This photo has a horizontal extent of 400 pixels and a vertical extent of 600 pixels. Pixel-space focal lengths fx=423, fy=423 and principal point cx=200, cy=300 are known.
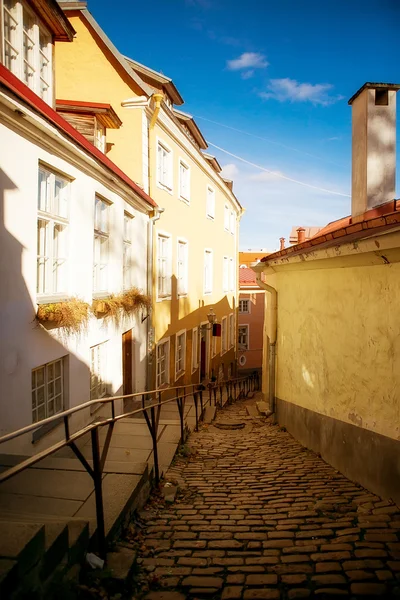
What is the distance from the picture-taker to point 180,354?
613 inches

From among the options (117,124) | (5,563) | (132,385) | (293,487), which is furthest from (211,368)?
(5,563)

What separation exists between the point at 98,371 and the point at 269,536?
18.2 feet

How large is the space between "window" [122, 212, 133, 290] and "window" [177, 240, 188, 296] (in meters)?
4.51

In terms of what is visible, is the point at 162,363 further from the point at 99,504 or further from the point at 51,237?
the point at 99,504

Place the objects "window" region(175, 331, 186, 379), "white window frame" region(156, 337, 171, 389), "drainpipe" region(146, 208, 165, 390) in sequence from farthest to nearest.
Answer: "window" region(175, 331, 186, 379)
"white window frame" region(156, 337, 171, 389)
"drainpipe" region(146, 208, 165, 390)

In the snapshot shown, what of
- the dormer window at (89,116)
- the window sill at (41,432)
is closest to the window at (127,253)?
the dormer window at (89,116)

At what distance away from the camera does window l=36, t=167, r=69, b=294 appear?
20.4 ft

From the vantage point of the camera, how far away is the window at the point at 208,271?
62.2ft

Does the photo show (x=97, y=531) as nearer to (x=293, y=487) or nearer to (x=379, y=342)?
(x=293, y=487)

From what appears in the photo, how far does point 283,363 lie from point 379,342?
14.4ft

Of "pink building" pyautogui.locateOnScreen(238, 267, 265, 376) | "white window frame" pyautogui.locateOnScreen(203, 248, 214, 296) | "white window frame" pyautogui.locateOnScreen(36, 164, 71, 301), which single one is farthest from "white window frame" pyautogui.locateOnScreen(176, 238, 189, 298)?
"pink building" pyautogui.locateOnScreen(238, 267, 265, 376)

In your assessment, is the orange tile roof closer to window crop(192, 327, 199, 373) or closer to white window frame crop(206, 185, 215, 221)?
window crop(192, 327, 199, 373)

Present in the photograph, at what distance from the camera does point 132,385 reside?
36.3 feet

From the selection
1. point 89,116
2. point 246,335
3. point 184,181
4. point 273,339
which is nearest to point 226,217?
point 184,181
